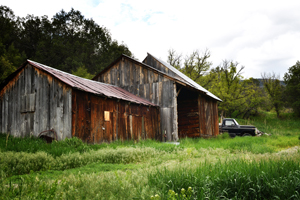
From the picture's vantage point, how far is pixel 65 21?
43.2m

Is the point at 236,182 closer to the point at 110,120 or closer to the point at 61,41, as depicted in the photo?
the point at 110,120

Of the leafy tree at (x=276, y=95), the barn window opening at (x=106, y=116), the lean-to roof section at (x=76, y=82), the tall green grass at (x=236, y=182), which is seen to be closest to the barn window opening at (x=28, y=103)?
the lean-to roof section at (x=76, y=82)

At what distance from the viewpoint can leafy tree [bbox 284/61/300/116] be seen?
127ft

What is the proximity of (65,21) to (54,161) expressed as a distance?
4256 centimetres

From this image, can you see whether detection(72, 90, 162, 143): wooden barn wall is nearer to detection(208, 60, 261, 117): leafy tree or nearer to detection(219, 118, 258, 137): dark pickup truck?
detection(219, 118, 258, 137): dark pickup truck

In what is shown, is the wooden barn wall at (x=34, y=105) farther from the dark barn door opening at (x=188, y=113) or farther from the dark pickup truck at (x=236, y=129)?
the dark pickup truck at (x=236, y=129)

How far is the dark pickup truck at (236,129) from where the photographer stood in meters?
18.5

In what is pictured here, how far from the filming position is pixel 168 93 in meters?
16.2

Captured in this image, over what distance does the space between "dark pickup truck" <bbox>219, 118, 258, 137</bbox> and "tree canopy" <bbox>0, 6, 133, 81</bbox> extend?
21.0 meters

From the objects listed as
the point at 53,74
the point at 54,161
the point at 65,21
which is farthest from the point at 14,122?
the point at 65,21

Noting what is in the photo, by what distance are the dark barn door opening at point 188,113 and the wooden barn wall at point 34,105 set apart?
10.7 metres

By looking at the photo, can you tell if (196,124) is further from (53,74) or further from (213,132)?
(53,74)

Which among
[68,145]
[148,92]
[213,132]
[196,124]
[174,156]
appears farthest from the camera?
[213,132]

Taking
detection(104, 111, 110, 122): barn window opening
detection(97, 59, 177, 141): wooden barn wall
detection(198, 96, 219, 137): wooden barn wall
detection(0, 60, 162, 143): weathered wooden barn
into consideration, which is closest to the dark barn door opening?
detection(198, 96, 219, 137): wooden barn wall
